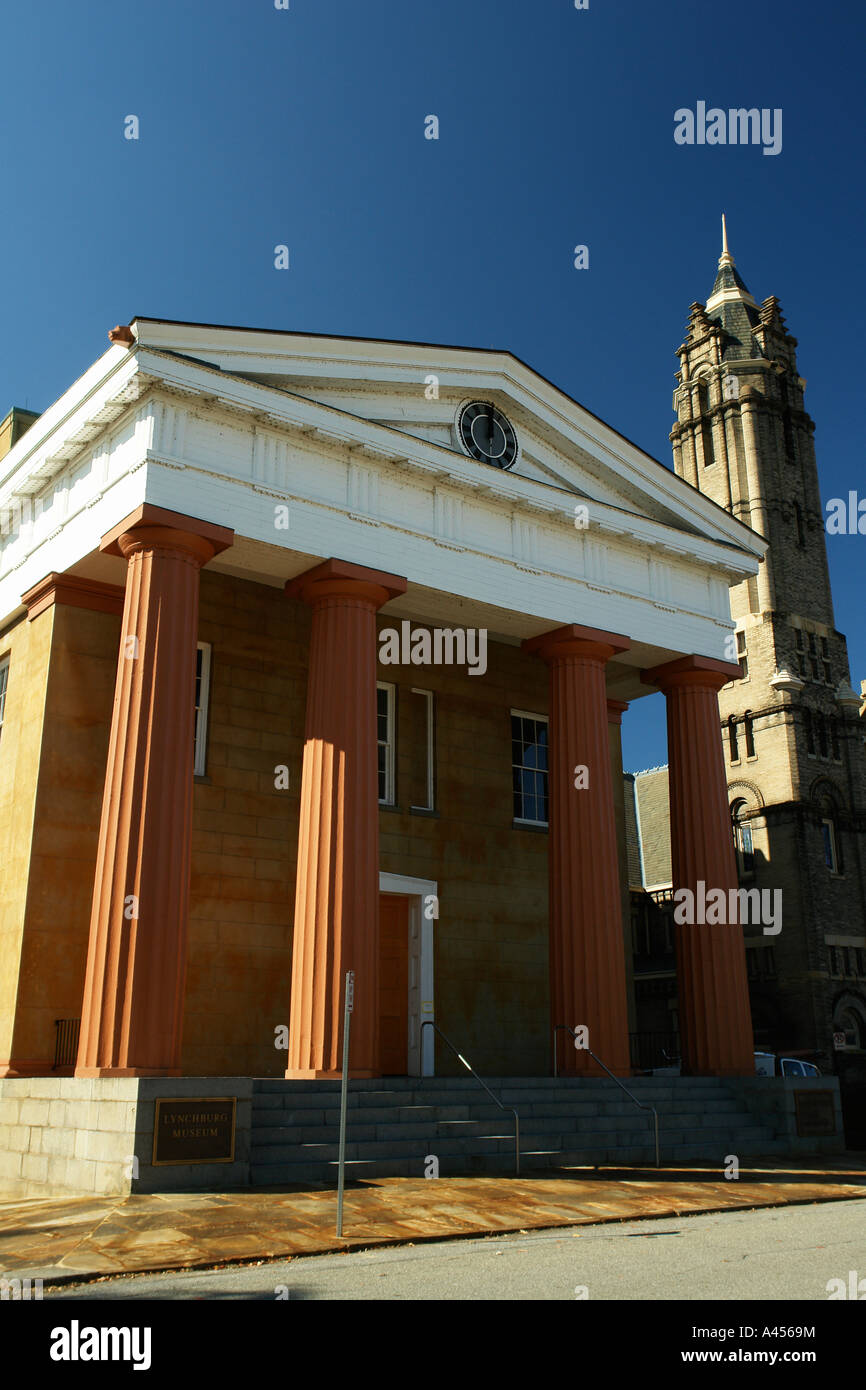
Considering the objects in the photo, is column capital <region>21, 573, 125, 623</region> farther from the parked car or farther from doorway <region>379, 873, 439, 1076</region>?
the parked car

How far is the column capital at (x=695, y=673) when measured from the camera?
2420 centimetres

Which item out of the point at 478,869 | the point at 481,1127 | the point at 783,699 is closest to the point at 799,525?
the point at 783,699

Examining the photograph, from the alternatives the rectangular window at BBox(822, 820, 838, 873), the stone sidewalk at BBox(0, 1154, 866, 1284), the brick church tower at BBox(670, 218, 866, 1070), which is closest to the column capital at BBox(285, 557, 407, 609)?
the stone sidewalk at BBox(0, 1154, 866, 1284)

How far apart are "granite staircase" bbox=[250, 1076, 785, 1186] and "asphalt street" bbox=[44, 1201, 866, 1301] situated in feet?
13.1

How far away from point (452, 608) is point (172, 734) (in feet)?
21.9

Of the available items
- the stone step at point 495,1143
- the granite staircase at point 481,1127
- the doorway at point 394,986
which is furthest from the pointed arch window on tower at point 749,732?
the stone step at point 495,1143

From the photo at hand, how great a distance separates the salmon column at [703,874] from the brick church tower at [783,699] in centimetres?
1960

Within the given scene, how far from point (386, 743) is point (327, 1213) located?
12470 millimetres

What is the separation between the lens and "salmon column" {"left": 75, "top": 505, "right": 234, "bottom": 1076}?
605 inches

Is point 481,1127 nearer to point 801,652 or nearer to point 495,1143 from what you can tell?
point 495,1143

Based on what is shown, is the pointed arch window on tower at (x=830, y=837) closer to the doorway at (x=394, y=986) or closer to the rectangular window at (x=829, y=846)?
the rectangular window at (x=829, y=846)

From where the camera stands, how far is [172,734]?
16.7 metres

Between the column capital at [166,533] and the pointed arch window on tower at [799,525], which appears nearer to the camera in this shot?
the column capital at [166,533]
